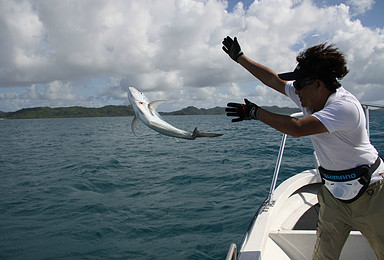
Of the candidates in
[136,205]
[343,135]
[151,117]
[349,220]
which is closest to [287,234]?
[349,220]

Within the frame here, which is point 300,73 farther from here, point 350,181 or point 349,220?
point 349,220

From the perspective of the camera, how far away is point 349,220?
9.87 feet

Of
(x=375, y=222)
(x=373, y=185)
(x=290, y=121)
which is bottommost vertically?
(x=375, y=222)

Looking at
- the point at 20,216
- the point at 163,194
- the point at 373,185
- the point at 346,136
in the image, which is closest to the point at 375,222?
the point at 373,185

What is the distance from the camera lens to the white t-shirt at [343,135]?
2320 millimetres

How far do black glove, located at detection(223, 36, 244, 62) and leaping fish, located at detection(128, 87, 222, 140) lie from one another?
125 cm

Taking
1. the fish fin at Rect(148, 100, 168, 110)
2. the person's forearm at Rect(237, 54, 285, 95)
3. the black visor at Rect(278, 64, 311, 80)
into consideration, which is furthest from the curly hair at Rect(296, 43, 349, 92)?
the fish fin at Rect(148, 100, 168, 110)

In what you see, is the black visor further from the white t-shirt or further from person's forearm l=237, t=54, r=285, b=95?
person's forearm l=237, t=54, r=285, b=95

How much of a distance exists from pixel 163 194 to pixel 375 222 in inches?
320

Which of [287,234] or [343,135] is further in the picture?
[287,234]

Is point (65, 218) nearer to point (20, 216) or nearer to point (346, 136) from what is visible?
point (20, 216)

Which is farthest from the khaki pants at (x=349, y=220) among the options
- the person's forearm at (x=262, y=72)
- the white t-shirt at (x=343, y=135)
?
the person's forearm at (x=262, y=72)

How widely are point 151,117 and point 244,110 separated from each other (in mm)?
1045

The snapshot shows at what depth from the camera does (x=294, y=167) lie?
1295 centimetres
